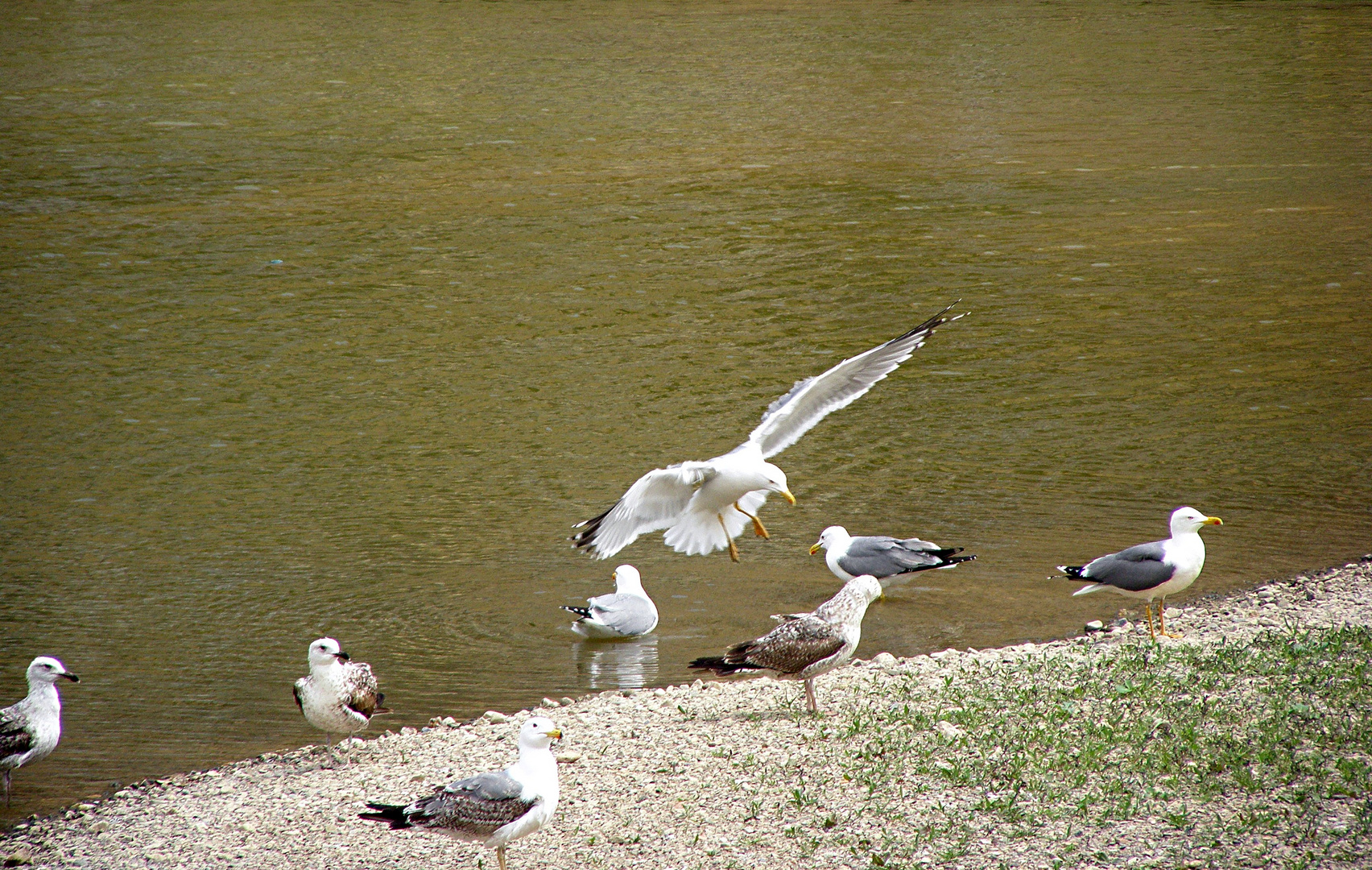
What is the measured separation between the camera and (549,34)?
95.6 feet

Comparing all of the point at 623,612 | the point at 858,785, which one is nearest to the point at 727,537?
the point at 623,612

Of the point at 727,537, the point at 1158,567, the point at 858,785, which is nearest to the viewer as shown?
the point at 858,785

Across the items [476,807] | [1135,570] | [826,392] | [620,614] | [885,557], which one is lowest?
[620,614]

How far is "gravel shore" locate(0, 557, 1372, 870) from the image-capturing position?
16.3ft

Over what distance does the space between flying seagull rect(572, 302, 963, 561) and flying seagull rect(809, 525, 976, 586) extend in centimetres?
51

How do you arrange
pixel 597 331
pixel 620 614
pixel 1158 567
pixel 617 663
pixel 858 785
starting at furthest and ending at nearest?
pixel 597 331
pixel 620 614
pixel 617 663
pixel 1158 567
pixel 858 785

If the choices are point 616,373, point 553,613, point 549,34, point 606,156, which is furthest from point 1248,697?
point 549,34

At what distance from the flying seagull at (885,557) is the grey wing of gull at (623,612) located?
122 cm

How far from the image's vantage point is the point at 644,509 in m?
8.19

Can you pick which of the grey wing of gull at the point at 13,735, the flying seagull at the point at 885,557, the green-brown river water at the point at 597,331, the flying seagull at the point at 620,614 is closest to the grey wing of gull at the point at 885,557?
the flying seagull at the point at 885,557

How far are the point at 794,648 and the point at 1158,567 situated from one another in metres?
2.22

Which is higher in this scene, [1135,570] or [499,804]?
[499,804]

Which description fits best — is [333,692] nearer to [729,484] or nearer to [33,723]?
[33,723]

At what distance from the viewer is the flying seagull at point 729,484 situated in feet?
25.7
